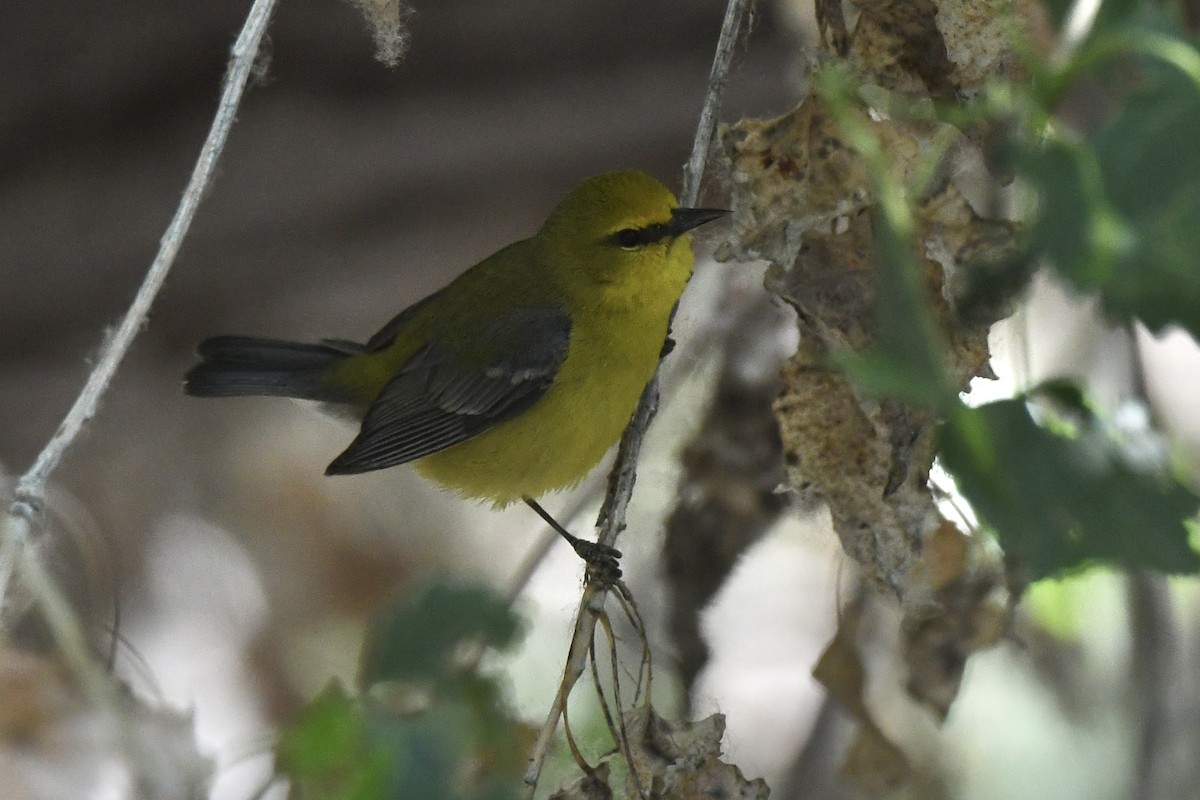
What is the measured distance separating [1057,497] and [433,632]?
533mm

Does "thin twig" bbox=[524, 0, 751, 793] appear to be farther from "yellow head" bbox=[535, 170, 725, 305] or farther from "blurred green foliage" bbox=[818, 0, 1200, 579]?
"blurred green foliage" bbox=[818, 0, 1200, 579]

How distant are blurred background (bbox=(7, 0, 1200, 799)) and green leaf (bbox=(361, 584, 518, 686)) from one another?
2175mm

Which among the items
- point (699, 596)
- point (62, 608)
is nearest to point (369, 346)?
point (699, 596)

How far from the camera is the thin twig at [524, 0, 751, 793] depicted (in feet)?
6.22

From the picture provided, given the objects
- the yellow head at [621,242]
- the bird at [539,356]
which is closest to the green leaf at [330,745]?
the bird at [539,356]

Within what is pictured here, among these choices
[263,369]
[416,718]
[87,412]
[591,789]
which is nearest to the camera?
[416,718]

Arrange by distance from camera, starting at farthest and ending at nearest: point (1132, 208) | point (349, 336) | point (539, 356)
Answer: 1. point (349, 336)
2. point (539, 356)
3. point (1132, 208)

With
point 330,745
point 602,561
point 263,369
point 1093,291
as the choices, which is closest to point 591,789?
point 602,561

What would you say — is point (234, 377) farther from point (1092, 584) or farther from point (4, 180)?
point (1092, 584)

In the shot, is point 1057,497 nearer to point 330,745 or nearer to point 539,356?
point 330,745

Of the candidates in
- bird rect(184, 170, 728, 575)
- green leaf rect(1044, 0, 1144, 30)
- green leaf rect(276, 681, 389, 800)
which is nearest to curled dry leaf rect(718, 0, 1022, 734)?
bird rect(184, 170, 728, 575)

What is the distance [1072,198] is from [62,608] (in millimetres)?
1642

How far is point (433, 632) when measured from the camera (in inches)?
42.5

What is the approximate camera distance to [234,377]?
3332 mm
